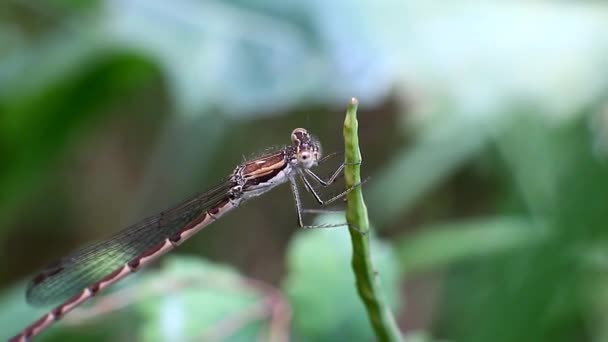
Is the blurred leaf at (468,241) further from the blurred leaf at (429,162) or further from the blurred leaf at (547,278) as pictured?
the blurred leaf at (429,162)

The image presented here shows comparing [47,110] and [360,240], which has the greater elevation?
[47,110]

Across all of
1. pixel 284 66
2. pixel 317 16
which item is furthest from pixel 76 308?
pixel 317 16

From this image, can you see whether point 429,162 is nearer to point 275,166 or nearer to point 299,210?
point 275,166

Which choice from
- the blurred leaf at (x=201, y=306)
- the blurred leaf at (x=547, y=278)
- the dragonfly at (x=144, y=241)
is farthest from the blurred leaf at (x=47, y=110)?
the blurred leaf at (x=547, y=278)

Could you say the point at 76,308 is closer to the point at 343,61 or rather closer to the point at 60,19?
the point at 343,61

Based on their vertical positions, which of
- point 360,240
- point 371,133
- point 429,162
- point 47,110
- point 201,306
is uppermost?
point 47,110

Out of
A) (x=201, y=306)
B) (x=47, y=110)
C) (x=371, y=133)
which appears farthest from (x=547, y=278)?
(x=47, y=110)

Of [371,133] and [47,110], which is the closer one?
[47,110]
